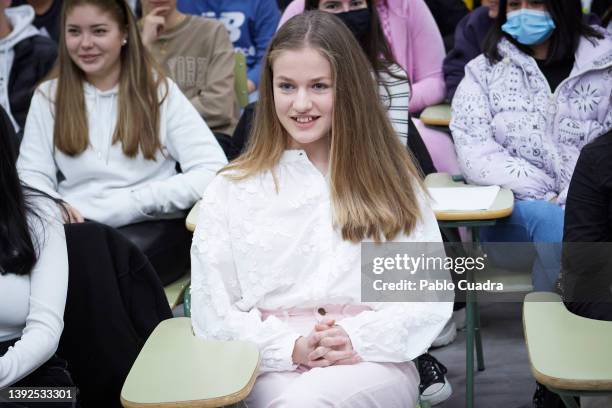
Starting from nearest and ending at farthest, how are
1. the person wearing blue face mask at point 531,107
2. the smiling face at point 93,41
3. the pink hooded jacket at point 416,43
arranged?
the person wearing blue face mask at point 531,107 < the smiling face at point 93,41 < the pink hooded jacket at point 416,43

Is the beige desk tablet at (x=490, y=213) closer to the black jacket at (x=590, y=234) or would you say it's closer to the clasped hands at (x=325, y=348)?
the black jacket at (x=590, y=234)

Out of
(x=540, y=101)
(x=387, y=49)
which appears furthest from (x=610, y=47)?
(x=387, y=49)

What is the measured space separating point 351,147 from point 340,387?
1.88ft

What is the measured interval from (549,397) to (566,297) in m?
0.26

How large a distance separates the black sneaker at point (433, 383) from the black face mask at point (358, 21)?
113 cm

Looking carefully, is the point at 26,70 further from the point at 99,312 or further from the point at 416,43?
the point at 99,312

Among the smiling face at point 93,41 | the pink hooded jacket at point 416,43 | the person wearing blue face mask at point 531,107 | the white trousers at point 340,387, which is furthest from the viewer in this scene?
the pink hooded jacket at point 416,43

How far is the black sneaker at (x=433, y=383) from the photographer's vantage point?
116 inches

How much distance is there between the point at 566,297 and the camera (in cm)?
227

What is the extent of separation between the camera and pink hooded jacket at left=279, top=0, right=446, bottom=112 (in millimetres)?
3770

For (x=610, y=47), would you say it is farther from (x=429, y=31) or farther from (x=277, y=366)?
(x=277, y=366)

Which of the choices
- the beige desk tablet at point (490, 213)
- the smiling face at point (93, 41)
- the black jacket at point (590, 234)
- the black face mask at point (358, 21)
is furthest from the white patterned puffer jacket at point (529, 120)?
the smiling face at point (93, 41)

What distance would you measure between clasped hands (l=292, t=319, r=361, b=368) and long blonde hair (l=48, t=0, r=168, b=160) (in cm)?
128

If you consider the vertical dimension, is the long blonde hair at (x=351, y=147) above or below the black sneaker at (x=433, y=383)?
above
